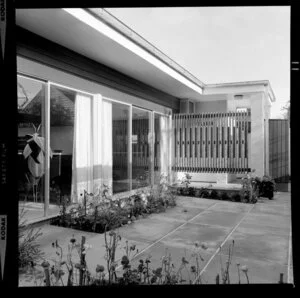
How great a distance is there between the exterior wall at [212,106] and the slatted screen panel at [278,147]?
7.06 feet

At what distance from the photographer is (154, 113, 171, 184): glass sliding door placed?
28.6 ft

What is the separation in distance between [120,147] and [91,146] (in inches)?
43.5

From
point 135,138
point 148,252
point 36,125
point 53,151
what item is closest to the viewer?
point 148,252

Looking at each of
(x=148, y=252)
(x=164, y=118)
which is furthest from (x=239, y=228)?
(x=164, y=118)

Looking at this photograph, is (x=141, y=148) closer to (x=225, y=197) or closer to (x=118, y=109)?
(x=118, y=109)

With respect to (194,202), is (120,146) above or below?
above

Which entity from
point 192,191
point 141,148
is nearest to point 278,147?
point 192,191

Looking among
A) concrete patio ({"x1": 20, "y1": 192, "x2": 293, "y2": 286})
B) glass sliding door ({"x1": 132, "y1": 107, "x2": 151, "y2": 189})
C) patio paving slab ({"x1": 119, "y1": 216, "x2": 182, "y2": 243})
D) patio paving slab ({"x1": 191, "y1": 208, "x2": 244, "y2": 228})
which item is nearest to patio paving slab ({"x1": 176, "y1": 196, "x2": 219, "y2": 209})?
concrete patio ({"x1": 20, "y1": 192, "x2": 293, "y2": 286})

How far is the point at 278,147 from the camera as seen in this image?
8.56 meters

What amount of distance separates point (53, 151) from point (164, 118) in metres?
4.73

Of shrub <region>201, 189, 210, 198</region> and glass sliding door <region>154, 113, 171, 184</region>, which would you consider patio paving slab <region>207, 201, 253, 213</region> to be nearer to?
shrub <region>201, 189, 210, 198</region>

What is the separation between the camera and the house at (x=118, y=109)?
4398 millimetres

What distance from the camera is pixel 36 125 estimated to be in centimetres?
460

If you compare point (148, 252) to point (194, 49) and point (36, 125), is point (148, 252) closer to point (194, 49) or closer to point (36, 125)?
point (36, 125)
